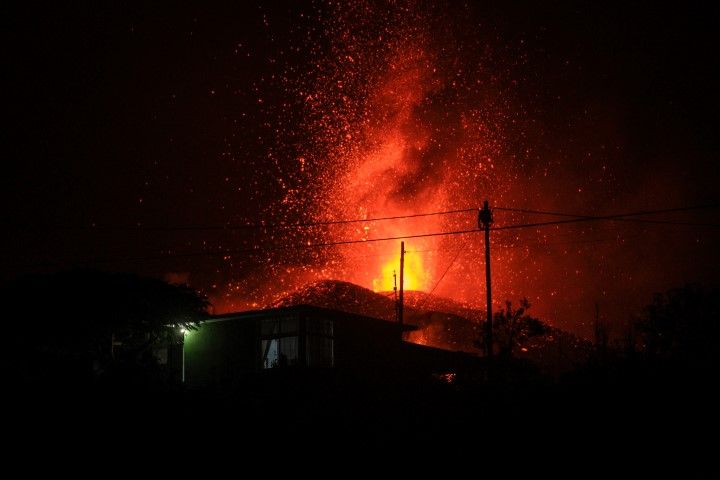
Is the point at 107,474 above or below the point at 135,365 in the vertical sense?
below

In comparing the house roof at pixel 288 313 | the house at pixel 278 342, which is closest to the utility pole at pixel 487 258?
the house at pixel 278 342

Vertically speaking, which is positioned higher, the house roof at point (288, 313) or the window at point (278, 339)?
the house roof at point (288, 313)

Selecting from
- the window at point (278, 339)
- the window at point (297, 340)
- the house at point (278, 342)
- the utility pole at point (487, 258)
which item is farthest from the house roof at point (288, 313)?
the utility pole at point (487, 258)

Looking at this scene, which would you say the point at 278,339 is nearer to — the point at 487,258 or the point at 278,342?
the point at 278,342

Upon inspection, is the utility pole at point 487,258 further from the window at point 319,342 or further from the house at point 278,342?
the window at point 319,342

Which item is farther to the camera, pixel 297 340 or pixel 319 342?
pixel 319 342

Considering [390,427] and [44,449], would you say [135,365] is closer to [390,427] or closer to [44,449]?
[44,449]

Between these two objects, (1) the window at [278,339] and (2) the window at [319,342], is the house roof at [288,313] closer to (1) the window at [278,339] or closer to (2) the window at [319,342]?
(2) the window at [319,342]

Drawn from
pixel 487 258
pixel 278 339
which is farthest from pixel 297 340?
pixel 487 258

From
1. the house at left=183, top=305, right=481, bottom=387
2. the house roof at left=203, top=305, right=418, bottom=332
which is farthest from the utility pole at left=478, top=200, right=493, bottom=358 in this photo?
the house roof at left=203, top=305, right=418, bottom=332

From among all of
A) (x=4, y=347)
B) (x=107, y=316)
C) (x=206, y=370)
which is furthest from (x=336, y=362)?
(x=4, y=347)

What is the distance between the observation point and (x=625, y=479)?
12.9 metres

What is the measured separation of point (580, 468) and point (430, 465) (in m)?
2.45

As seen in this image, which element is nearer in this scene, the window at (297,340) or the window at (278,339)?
the window at (297,340)
